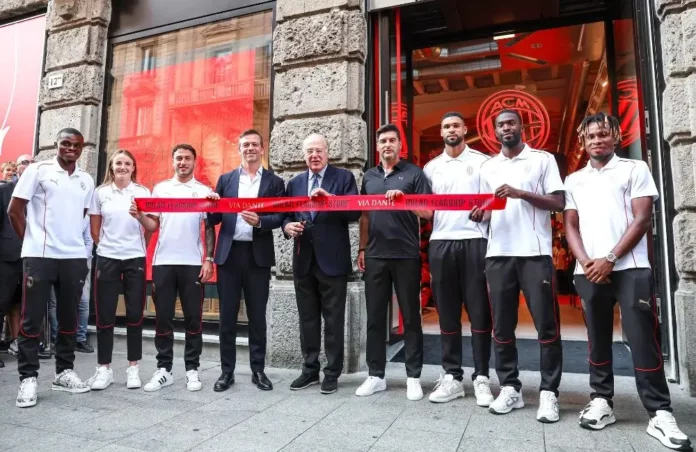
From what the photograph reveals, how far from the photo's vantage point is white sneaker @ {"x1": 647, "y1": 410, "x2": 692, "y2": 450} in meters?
2.67

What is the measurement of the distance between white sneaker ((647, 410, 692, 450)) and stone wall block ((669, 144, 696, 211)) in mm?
1950

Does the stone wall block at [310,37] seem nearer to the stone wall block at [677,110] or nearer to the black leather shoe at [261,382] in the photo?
A: the stone wall block at [677,110]

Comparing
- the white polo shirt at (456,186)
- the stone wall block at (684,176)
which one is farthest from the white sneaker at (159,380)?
the stone wall block at (684,176)

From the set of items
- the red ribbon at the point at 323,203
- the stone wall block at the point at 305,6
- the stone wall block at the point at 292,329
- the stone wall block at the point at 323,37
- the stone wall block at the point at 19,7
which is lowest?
the stone wall block at the point at 292,329

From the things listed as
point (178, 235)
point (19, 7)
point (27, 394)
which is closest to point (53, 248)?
point (178, 235)

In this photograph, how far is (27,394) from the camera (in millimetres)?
3625

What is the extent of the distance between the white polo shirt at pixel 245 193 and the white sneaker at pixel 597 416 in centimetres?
290

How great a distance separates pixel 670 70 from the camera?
13.5 ft

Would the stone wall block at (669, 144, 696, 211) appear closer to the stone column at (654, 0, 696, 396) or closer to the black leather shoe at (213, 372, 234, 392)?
the stone column at (654, 0, 696, 396)

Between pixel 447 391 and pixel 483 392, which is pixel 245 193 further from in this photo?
pixel 483 392

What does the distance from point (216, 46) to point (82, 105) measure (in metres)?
2.18

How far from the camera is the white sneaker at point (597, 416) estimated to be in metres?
3.01

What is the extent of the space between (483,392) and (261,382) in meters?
1.89

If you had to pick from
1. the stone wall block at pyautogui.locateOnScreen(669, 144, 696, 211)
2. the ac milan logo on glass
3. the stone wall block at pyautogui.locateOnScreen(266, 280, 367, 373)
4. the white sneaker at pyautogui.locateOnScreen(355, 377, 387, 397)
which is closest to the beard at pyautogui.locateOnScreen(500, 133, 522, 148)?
the stone wall block at pyautogui.locateOnScreen(669, 144, 696, 211)
